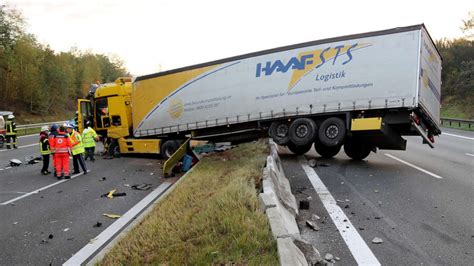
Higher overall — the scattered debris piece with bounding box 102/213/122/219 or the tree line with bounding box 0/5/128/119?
the tree line with bounding box 0/5/128/119

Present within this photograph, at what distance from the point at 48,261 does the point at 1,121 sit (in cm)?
1688

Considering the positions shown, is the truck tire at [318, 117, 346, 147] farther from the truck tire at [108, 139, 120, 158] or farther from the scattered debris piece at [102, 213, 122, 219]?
the truck tire at [108, 139, 120, 158]

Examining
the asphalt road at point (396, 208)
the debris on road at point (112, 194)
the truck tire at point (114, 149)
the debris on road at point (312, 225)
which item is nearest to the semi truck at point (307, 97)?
the truck tire at point (114, 149)

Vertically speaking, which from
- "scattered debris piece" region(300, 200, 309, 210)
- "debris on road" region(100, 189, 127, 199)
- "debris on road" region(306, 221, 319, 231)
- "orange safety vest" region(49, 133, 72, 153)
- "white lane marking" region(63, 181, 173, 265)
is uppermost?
"orange safety vest" region(49, 133, 72, 153)

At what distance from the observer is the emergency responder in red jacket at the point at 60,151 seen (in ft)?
32.4

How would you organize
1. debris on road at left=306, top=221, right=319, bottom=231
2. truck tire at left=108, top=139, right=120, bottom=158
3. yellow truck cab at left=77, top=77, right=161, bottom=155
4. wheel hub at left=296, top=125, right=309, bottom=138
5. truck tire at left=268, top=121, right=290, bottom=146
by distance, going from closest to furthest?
debris on road at left=306, top=221, right=319, bottom=231 → wheel hub at left=296, top=125, right=309, bottom=138 → truck tire at left=268, top=121, right=290, bottom=146 → yellow truck cab at left=77, top=77, right=161, bottom=155 → truck tire at left=108, top=139, right=120, bottom=158

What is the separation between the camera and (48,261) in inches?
176

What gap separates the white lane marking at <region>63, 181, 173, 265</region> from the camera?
4531 millimetres

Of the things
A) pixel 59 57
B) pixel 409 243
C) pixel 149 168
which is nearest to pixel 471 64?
pixel 149 168

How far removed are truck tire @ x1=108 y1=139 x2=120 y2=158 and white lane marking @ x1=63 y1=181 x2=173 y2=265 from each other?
686 cm

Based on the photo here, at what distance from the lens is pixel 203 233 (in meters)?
4.18

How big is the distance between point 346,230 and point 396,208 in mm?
1485

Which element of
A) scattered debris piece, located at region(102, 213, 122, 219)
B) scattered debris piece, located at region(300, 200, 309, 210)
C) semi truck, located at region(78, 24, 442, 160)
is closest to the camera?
scattered debris piece, located at region(300, 200, 309, 210)

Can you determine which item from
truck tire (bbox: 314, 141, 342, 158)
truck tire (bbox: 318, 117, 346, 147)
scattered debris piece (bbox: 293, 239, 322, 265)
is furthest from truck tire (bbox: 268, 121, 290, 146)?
scattered debris piece (bbox: 293, 239, 322, 265)
